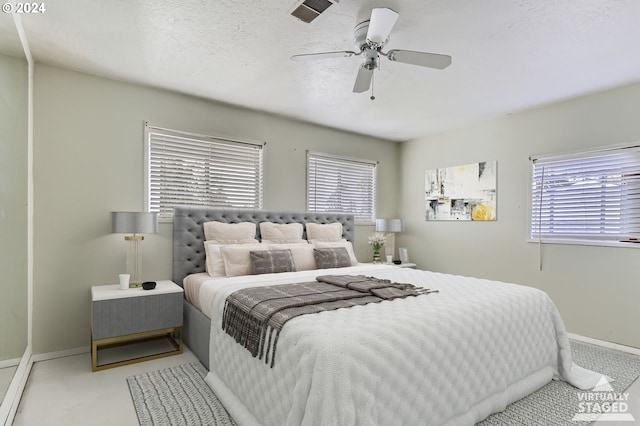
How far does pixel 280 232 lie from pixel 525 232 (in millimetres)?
3078

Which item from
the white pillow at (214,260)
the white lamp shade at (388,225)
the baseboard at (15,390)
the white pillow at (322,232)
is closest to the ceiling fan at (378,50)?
the white pillow at (214,260)

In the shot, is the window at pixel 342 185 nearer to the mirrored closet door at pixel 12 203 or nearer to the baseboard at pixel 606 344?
the baseboard at pixel 606 344

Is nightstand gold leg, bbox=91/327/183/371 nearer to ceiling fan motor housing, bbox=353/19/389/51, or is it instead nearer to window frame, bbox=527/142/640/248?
ceiling fan motor housing, bbox=353/19/389/51

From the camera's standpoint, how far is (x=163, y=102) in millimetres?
3686

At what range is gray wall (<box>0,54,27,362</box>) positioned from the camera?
202cm

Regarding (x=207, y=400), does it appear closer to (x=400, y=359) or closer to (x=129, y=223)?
(x=400, y=359)

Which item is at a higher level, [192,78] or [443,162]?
[192,78]

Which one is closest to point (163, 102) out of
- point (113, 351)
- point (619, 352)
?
point (113, 351)

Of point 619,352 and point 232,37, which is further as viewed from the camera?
point 619,352

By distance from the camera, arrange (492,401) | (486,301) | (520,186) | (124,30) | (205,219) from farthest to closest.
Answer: (520,186)
(205,219)
(124,30)
(486,301)
(492,401)

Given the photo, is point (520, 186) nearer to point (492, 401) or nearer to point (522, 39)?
point (522, 39)

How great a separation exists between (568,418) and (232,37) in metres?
3.57

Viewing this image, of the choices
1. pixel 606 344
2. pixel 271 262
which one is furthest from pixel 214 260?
pixel 606 344

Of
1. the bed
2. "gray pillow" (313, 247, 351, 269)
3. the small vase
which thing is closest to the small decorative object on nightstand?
the small vase
